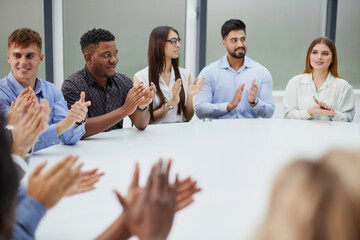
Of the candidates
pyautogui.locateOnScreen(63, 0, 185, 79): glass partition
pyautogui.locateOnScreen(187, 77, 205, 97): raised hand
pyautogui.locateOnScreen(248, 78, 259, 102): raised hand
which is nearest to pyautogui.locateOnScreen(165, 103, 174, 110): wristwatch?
pyautogui.locateOnScreen(187, 77, 205, 97): raised hand

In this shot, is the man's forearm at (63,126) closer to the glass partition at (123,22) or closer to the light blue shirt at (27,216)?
the light blue shirt at (27,216)

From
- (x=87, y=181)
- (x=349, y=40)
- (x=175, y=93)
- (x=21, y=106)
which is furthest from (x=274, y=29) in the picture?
(x=87, y=181)

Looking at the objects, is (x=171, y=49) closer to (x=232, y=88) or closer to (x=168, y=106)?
(x=168, y=106)

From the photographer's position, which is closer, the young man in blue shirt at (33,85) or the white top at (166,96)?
the young man in blue shirt at (33,85)

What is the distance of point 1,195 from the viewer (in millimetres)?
536

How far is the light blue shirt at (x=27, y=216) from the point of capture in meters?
0.80

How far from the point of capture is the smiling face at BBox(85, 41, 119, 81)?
2623 millimetres

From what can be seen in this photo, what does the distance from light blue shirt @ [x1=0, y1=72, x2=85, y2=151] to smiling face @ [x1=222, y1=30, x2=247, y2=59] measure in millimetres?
1613

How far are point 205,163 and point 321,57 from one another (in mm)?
1860

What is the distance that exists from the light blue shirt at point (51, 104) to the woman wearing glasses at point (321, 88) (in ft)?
5.66

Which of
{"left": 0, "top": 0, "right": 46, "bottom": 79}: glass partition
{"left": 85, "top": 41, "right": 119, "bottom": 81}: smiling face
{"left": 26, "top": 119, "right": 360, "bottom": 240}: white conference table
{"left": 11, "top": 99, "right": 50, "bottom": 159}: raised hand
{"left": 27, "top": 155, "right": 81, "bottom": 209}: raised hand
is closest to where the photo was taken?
{"left": 27, "top": 155, "right": 81, "bottom": 209}: raised hand

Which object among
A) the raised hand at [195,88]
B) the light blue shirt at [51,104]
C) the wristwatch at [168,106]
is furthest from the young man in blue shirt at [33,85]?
the raised hand at [195,88]

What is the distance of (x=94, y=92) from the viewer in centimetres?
261

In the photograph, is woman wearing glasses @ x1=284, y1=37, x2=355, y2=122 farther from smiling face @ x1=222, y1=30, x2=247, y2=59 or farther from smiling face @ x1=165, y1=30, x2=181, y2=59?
smiling face @ x1=165, y1=30, x2=181, y2=59
